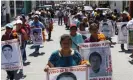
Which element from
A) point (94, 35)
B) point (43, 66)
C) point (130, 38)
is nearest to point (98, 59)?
point (94, 35)

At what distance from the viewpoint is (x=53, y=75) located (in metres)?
6.04

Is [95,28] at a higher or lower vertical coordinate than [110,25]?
higher

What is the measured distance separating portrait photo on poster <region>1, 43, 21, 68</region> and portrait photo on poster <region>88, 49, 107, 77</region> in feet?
Result: 7.88

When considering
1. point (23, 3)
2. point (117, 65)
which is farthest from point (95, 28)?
point (23, 3)

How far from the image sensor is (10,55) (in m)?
9.75

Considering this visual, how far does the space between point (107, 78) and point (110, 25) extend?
10343 millimetres

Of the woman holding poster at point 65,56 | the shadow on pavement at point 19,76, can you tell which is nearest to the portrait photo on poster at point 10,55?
the shadow on pavement at point 19,76

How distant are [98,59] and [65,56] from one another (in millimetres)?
2395

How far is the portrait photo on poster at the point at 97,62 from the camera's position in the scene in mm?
8172

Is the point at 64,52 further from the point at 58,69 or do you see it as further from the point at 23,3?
the point at 23,3

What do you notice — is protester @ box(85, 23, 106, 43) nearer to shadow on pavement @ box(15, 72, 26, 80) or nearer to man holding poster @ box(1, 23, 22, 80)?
man holding poster @ box(1, 23, 22, 80)

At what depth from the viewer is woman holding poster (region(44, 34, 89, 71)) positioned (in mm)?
5943

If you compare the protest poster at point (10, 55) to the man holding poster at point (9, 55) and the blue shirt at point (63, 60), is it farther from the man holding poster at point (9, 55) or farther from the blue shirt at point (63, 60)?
the blue shirt at point (63, 60)

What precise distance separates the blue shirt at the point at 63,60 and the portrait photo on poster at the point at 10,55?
150 inches
